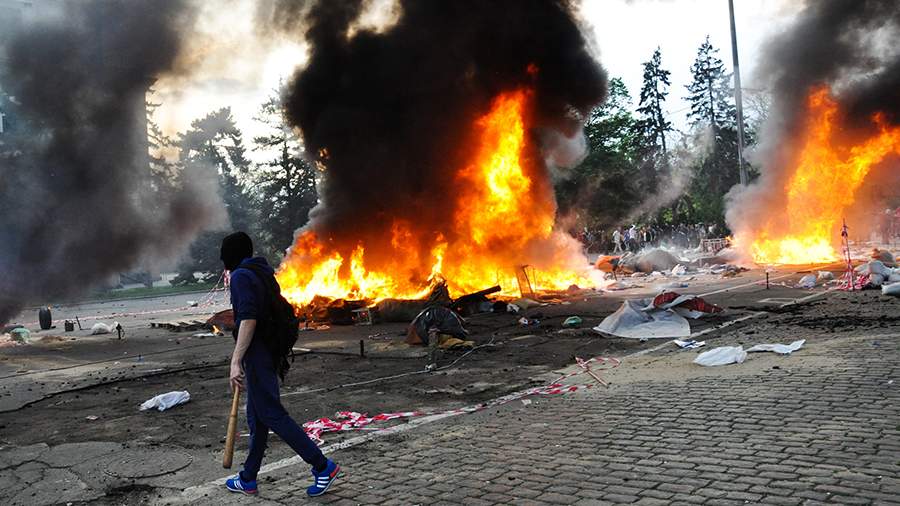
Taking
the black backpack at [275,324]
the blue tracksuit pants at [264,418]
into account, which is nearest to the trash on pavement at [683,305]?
the black backpack at [275,324]

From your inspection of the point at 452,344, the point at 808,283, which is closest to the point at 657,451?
the point at 452,344

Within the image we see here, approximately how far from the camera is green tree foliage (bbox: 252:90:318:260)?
131 feet

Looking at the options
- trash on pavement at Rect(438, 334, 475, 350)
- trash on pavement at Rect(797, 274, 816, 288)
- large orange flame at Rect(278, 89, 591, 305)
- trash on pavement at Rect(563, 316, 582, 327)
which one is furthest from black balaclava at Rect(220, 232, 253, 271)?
trash on pavement at Rect(797, 274, 816, 288)

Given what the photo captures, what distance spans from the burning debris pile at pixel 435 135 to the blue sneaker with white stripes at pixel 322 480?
13886 mm

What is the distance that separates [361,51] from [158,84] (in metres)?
5.63

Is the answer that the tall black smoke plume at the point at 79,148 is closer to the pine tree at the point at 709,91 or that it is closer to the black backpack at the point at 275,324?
the black backpack at the point at 275,324

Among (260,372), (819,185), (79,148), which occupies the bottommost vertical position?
(260,372)

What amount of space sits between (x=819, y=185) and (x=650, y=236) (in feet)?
54.8

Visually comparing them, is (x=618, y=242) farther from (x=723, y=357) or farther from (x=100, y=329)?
(x=723, y=357)

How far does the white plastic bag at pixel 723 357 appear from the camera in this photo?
788cm

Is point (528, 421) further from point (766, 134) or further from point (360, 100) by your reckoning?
point (766, 134)

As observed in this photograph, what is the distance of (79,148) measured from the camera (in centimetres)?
1532

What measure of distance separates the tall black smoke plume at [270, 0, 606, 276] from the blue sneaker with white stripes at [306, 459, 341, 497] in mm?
14431

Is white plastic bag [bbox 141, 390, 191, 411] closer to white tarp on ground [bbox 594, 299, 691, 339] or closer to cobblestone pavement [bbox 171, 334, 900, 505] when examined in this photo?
cobblestone pavement [bbox 171, 334, 900, 505]
